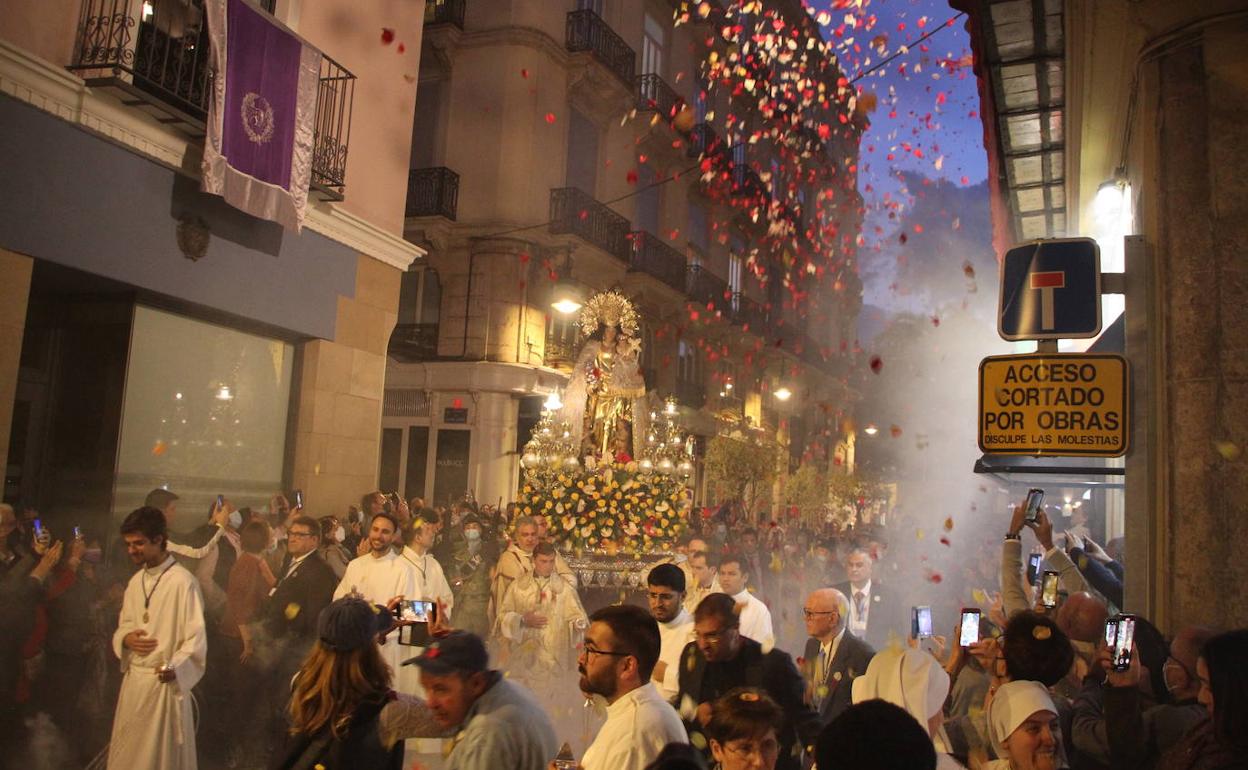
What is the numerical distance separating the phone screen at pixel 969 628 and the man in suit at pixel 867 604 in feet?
9.68

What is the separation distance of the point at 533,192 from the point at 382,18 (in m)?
8.98

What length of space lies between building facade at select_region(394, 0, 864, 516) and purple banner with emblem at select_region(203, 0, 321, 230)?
682 centimetres

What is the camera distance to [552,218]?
20891 mm

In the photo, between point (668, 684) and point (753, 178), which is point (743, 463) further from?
point (668, 684)

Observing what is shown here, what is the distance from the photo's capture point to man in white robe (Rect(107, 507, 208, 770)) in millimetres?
5281

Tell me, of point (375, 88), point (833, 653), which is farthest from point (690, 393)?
point (833, 653)

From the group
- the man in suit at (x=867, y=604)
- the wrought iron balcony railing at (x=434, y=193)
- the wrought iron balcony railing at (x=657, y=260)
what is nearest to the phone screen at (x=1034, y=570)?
the man in suit at (x=867, y=604)

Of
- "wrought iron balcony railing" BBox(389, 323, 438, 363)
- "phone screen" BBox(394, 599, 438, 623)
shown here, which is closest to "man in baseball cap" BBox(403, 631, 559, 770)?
"phone screen" BBox(394, 599, 438, 623)

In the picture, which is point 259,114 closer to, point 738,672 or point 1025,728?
point 738,672

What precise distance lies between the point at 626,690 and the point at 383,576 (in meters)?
4.53

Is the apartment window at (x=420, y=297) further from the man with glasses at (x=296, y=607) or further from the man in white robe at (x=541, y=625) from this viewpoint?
the man with glasses at (x=296, y=607)

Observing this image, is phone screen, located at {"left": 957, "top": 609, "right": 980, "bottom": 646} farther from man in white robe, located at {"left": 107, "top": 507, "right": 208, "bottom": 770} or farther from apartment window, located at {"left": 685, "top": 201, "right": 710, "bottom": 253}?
apartment window, located at {"left": 685, "top": 201, "right": 710, "bottom": 253}

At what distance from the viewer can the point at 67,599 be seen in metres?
6.82

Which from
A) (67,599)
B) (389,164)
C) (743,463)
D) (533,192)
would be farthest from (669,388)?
(67,599)
